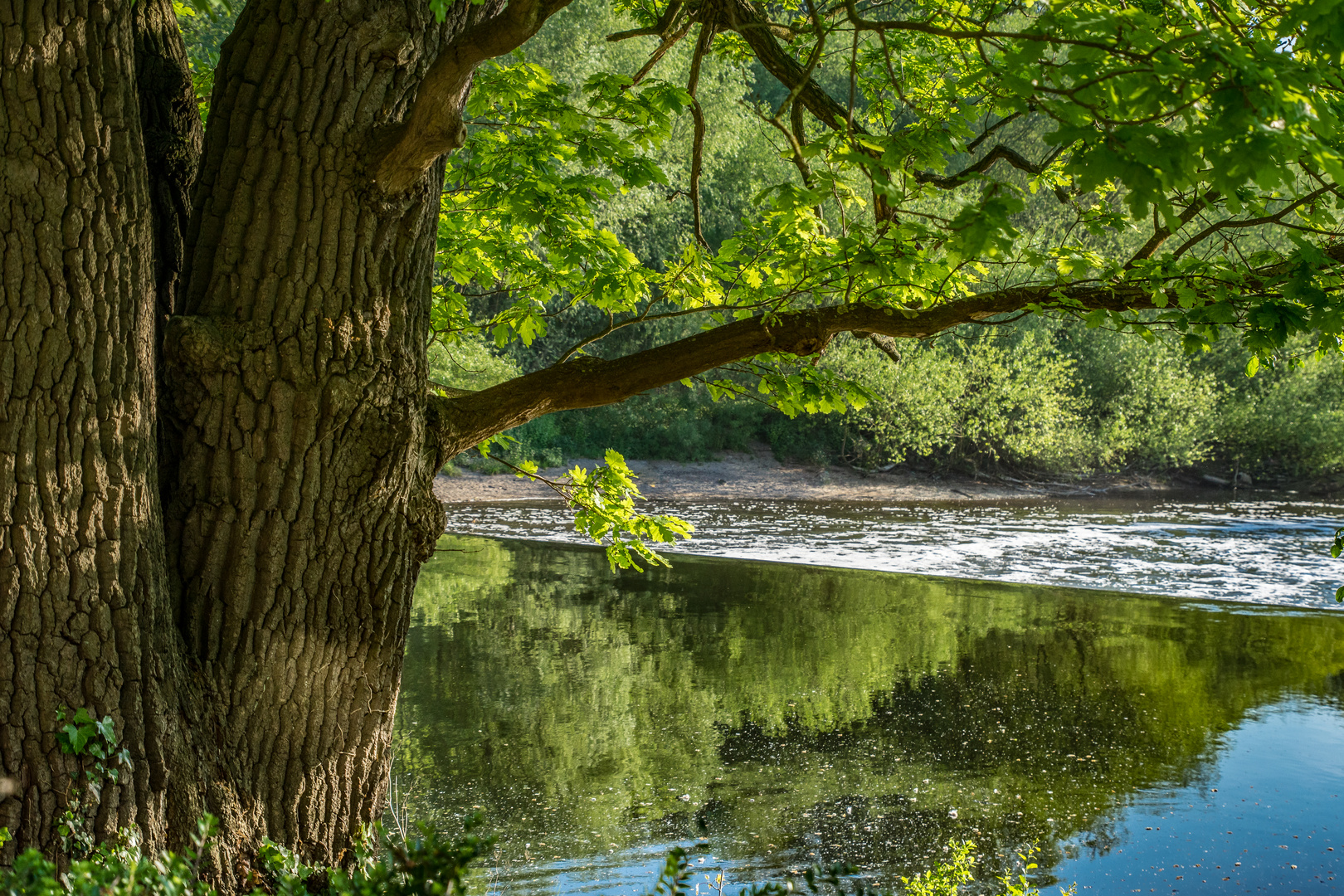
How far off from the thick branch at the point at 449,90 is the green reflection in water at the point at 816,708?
9.44ft

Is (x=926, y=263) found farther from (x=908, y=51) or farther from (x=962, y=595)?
(x=962, y=595)

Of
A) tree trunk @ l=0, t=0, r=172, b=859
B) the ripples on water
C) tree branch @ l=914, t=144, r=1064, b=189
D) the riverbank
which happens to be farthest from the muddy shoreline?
tree trunk @ l=0, t=0, r=172, b=859

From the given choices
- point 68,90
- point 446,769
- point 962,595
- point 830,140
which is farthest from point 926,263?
point 962,595

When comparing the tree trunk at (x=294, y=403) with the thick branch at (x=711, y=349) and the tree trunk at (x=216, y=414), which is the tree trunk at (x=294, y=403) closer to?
the tree trunk at (x=216, y=414)

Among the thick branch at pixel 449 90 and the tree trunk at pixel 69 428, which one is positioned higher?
the thick branch at pixel 449 90

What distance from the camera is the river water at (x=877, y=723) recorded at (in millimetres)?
5668

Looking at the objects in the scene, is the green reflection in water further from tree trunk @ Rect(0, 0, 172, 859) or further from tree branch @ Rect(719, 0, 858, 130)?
tree branch @ Rect(719, 0, 858, 130)

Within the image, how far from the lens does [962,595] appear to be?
12.7 meters

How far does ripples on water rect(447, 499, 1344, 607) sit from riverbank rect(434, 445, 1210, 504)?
72.2 inches

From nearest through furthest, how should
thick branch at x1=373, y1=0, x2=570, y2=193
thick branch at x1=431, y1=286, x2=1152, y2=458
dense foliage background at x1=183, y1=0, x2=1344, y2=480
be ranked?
1. thick branch at x1=373, y1=0, x2=570, y2=193
2. thick branch at x1=431, y1=286, x2=1152, y2=458
3. dense foliage background at x1=183, y1=0, x2=1344, y2=480

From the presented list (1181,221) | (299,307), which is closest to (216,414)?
(299,307)

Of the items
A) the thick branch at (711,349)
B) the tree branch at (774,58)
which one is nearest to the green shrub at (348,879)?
the thick branch at (711,349)

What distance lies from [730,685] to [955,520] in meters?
13.4

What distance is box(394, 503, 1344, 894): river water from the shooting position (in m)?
5.67
